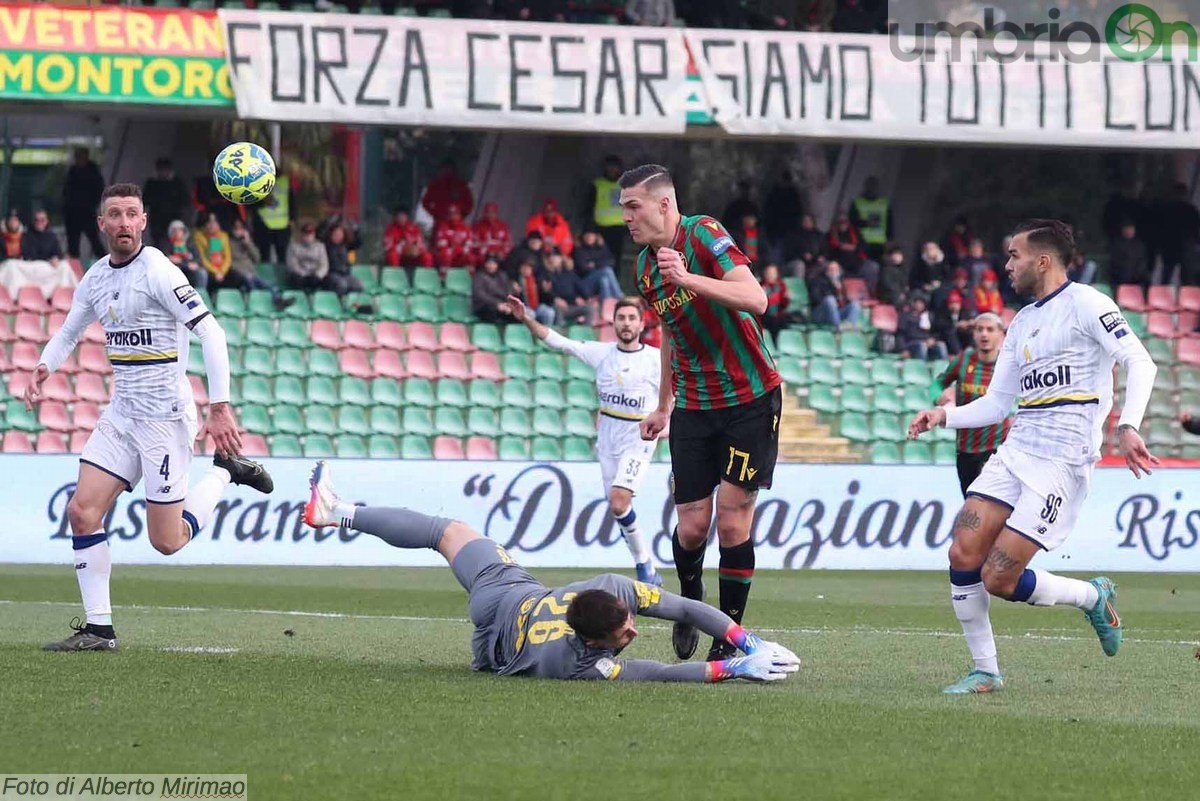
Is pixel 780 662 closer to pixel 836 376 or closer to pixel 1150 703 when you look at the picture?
pixel 1150 703

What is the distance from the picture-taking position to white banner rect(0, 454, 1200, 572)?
1788 centimetres

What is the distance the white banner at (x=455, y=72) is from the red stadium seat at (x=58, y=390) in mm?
3751

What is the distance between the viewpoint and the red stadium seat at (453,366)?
22.4 metres

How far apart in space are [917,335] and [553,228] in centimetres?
486

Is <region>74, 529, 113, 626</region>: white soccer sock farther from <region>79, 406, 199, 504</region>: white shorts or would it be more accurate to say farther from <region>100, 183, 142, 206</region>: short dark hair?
<region>100, 183, 142, 206</region>: short dark hair

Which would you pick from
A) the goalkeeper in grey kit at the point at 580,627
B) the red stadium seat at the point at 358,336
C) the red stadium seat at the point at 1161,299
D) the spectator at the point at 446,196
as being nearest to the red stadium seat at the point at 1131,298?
the red stadium seat at the point at 1161,299

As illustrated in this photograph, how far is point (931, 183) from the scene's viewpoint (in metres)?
28.2

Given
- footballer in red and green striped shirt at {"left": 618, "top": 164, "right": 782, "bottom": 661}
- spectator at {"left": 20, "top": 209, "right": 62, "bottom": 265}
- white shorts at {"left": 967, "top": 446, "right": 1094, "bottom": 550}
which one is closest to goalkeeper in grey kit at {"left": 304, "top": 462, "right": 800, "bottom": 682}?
footballer in red and green striped shirt at {"left": 618, "top": 164, "right": 782, "bottom": 661}

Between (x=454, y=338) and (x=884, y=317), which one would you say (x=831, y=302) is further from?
(x=454, y=338)

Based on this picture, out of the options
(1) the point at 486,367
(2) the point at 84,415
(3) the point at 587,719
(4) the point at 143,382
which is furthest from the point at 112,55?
(3) the point at 587,719

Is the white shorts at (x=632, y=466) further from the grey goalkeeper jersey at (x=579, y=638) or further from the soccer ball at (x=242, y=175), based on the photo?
the grey goalkeeper jersey at (x=579, y=638)

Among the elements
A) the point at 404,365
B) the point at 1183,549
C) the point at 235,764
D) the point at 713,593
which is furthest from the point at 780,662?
the point at 404,365

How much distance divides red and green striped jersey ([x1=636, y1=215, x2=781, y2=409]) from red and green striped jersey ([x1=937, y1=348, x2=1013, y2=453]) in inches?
248

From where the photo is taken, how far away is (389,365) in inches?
882
